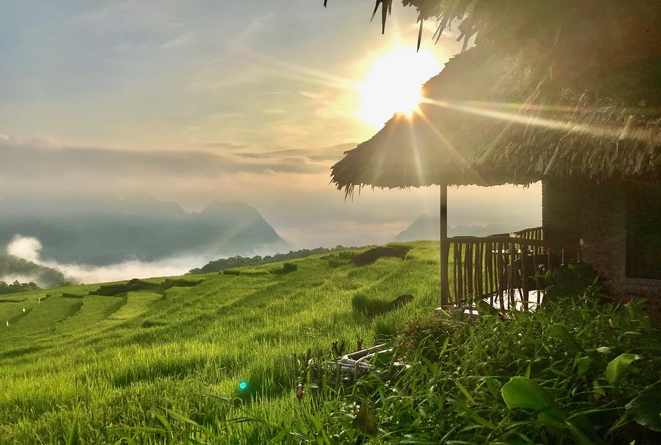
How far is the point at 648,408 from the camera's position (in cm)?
205

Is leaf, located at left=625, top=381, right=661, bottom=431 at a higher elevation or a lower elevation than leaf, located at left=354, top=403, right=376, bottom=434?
higher

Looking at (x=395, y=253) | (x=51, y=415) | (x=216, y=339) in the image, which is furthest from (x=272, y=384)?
(x=395, y=253)

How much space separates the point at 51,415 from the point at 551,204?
21.6 feet

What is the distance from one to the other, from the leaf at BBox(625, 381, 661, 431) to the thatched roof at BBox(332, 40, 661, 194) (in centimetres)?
158

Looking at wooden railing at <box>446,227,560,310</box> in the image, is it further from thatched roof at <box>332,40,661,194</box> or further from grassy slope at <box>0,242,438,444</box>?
grassy slope at <box>0,242,438,444</box>

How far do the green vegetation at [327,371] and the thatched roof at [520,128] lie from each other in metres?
1.30

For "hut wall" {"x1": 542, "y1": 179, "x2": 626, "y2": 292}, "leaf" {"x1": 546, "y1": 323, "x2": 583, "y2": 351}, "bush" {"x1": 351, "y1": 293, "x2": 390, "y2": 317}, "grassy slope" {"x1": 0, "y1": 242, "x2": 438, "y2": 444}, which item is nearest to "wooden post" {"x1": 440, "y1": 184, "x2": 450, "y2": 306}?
"grassy slope" {"x1": 0, "y1": 242, "x2": 438, "y2": 444}

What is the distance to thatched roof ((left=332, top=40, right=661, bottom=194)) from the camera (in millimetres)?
3154

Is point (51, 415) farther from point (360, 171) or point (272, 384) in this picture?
point (360, 171)

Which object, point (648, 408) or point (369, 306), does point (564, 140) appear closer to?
point (648, 408)

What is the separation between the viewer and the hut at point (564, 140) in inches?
111

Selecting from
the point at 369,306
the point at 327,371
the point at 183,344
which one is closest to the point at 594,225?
the point at 327,371

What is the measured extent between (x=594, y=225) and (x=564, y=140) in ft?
6.88

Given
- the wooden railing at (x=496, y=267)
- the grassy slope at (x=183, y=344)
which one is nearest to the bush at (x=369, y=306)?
the grassy slope at (x=183, y=344)
